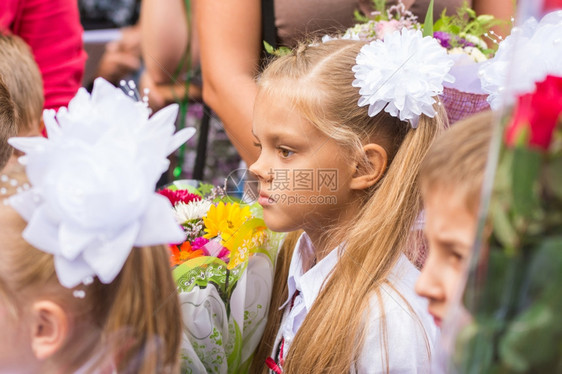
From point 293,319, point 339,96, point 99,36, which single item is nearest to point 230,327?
point 293,319

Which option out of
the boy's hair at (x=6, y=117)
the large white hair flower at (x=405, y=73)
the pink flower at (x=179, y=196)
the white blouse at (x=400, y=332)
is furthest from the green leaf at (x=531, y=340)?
the boy's hair at (x=6, y=117)

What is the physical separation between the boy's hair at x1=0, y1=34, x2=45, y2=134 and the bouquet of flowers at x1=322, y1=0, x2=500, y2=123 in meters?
0.79

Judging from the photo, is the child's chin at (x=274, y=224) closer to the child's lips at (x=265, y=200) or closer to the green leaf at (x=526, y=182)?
the child's lips at (x=265, y=200)

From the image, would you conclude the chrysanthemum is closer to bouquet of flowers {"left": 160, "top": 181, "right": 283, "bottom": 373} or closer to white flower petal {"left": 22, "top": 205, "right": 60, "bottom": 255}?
bouquet of flowers {"left": 160, "top": 181, "right": 283, "bottom": 373}

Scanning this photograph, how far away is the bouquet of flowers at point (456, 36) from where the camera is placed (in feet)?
4.61

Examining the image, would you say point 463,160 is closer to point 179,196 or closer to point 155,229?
point 155,229

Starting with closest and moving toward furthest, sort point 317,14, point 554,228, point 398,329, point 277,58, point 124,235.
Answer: point 554,228 → point 124,235 → point 398,329 → point 277,58 → point 317,14

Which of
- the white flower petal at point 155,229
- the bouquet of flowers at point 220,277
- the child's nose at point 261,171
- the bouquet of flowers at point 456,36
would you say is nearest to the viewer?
the white flower petal at point 155,229

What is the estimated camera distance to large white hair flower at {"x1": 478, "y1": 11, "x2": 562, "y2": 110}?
59 centimetres

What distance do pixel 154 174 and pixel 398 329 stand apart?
1.95 feet

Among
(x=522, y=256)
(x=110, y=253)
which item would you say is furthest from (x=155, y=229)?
(x=522, y=256)

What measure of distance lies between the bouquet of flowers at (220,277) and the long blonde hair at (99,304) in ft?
0.80

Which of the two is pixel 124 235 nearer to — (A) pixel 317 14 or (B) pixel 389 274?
(B) pixel 389 274

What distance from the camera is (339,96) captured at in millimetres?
1340
